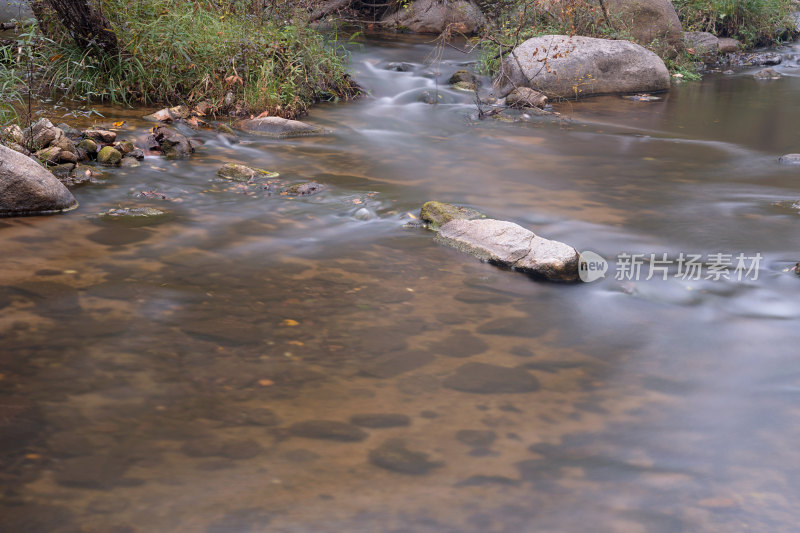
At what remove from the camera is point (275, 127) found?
24.2 feet

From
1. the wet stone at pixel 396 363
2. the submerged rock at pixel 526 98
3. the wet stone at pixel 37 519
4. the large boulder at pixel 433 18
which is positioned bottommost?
the wet stone at pixel 37 519

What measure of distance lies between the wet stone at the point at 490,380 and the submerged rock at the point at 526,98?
6.75 meters

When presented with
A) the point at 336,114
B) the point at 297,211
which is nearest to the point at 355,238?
the point at 297,211

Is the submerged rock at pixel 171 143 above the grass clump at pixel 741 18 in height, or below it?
below

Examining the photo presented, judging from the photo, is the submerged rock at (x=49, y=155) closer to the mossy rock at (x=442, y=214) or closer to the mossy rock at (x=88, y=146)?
the mossy rock at (x=88, y=146)

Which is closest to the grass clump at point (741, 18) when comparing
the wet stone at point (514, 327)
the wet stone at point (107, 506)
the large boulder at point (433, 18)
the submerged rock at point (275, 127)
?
the large boulder at point (433, 18)

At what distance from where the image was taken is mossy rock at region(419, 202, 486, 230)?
4676mm

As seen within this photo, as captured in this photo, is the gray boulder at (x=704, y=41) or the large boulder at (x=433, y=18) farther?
the large boulder at (x=433, y=18)

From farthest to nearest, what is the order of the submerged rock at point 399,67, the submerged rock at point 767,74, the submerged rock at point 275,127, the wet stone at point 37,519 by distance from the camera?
the submerged rock at point 767,74 < the submerged rock at point 399,67 < the submerged rock at point 275,127 < the wet stone at point 37,519

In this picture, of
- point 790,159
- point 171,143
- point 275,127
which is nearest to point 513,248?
point 171,143

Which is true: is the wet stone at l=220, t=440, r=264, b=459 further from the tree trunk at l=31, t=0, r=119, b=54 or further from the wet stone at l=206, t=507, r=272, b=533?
the tree trunk at l=31, t=0, r=119, b=54

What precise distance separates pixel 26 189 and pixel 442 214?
2598 millimetres

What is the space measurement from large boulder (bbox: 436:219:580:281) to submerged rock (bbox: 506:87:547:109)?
517 centimetres

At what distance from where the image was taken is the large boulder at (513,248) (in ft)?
12.9
